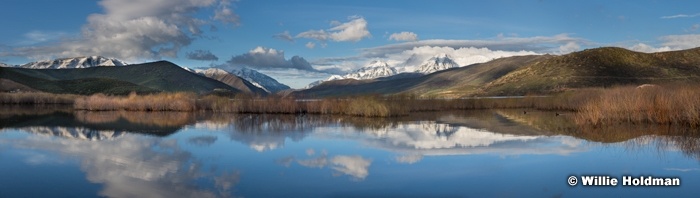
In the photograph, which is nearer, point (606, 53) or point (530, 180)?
point (530, 180)

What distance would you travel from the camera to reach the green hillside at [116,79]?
407 feet

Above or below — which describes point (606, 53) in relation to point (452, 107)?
above

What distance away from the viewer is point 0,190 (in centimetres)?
1084

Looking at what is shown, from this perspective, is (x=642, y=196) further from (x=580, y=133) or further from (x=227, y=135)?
(x=227, y=135)

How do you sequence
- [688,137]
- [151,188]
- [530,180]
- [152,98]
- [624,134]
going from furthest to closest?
[152,98] < [624,134] < [688,137] < [530,180] < [151,188]

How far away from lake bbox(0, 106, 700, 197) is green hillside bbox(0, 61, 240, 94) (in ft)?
339

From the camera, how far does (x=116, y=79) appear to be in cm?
14362

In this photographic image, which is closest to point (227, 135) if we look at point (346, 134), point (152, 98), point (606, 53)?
point (346, 134)

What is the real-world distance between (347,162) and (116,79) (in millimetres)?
142309

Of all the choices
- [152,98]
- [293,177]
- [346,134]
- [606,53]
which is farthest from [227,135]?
[606,53]

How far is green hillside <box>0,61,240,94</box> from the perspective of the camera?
124062mm

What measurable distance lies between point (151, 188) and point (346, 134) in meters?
13.5

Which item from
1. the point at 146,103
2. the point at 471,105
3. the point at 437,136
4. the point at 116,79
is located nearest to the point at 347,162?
the point at 437,136

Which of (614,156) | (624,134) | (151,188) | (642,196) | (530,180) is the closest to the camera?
(642,196)
